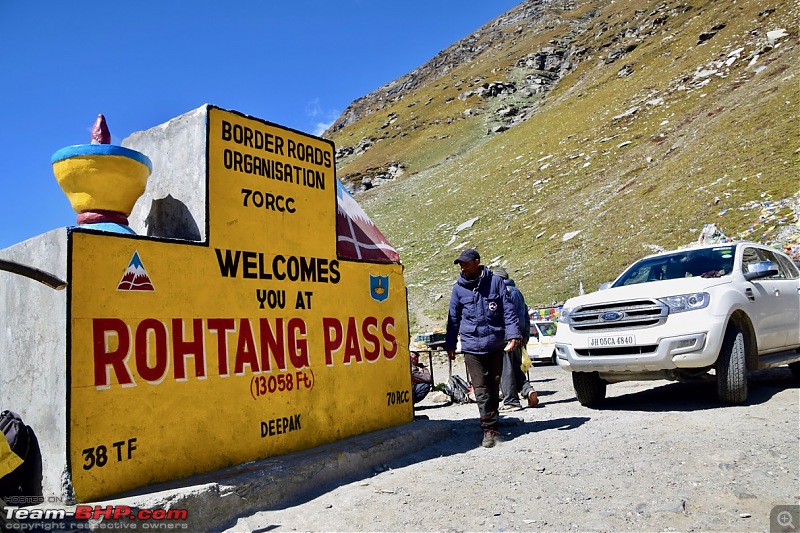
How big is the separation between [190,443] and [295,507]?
37.1 inches

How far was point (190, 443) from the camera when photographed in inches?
180

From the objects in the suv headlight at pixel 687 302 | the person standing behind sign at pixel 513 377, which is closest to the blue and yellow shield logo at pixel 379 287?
the person standing behind sign at pixel 513 377

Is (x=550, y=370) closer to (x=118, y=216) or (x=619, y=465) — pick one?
(x=619, y=465)

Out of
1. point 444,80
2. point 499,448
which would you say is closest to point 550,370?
point 499,448

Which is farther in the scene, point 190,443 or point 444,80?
point 444,80

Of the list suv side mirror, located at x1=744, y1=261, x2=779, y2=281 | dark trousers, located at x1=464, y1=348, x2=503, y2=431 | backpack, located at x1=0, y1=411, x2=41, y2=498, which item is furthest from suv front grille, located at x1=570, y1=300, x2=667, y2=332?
backpack, located at x1=0, y1=411, x2=41, y2=498

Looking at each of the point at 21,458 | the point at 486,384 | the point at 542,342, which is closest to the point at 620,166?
the point at 542,342

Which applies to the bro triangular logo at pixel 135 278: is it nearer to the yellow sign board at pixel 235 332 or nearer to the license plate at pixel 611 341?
the yellow sign board at pixel 235 332

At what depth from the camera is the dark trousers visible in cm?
629

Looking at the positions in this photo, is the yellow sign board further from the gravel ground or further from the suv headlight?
the suv headlight

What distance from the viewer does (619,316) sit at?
7066mm

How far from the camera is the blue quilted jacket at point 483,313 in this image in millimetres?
6223

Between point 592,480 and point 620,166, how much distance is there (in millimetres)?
→ 31617

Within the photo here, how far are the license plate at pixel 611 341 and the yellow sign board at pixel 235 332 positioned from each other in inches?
90.4
